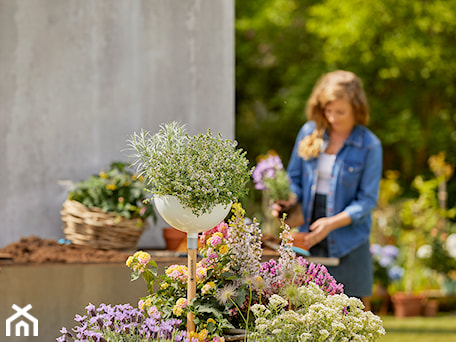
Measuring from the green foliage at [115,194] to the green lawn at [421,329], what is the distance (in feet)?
11.1

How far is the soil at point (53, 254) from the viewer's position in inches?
118

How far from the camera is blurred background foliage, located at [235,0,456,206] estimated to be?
9.38 metres

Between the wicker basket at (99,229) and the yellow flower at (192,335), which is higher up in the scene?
the wicker basket at (99,229)

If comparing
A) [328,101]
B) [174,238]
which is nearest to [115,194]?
[174,238]

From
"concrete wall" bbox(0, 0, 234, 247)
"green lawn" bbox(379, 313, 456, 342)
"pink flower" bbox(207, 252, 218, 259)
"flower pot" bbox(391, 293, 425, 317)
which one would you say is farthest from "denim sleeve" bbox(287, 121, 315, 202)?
"flower pot" bbox(391, 293, 425, 317)

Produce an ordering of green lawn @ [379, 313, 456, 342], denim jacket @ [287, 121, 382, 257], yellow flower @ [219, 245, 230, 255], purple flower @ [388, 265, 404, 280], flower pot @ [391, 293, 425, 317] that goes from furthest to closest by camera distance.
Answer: purple flower @ [388, 265, 404, 280], flower pot @ [391, 293, 425, 317], green lawn @ [379, 313, 456, 342], denim jacket @ [287, 121, 382, 257], yellow flower @ [219, 245, 230, 255]

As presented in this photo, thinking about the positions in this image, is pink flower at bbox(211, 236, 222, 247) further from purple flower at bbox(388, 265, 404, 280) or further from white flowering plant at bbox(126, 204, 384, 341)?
purple flower at bbox(388, 265, 404, 280)

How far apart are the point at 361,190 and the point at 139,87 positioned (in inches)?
54.5

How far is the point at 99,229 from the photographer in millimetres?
3338

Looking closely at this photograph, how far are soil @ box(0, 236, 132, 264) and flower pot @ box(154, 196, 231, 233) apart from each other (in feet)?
3.51

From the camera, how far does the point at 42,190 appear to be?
12.2 feet

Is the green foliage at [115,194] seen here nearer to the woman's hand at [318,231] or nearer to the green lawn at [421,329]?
the woman's hand at [318,231]

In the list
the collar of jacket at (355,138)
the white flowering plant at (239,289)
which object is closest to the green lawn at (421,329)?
the collar of jacket at (355,138)

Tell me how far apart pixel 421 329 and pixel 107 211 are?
4140mm
